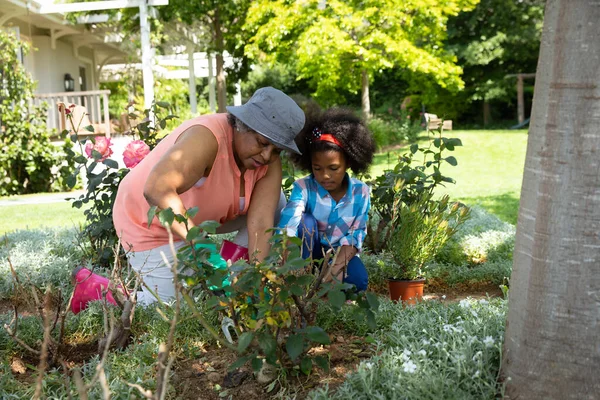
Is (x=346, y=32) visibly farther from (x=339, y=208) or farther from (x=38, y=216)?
(x=339, y=208)

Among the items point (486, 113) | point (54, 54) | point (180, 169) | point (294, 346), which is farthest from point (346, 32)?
point (294, 346)

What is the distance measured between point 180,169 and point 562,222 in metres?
1.50

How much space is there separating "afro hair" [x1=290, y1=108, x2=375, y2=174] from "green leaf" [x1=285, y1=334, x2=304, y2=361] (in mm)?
1536

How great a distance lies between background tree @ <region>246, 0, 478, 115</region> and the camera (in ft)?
46.1

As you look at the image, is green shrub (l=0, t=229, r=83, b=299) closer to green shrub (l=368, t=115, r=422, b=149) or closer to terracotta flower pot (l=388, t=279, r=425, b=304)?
terracotta flower pot (l=388, t=279, r=425, b=304)

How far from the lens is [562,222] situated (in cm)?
183

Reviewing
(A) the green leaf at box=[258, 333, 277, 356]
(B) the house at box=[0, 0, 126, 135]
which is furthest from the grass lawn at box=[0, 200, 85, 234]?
(A) the green leaf at box=[258, 333, 277, 356]

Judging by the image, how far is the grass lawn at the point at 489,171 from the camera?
26.1 ft

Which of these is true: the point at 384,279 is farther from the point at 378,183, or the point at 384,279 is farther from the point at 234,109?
the point at 234,109

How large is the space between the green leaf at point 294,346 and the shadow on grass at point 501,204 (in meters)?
5.22

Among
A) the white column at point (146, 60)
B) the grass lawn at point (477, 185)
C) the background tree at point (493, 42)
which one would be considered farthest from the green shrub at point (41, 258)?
the background tree at point (493, 42)

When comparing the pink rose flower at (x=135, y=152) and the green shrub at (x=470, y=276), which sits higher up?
the pink rose flower at (x=135, y=152)

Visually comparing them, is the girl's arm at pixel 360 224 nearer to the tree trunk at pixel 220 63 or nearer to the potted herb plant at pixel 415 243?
the potted herb plant at pixel 415 243

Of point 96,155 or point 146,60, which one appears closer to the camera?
point 96,155
